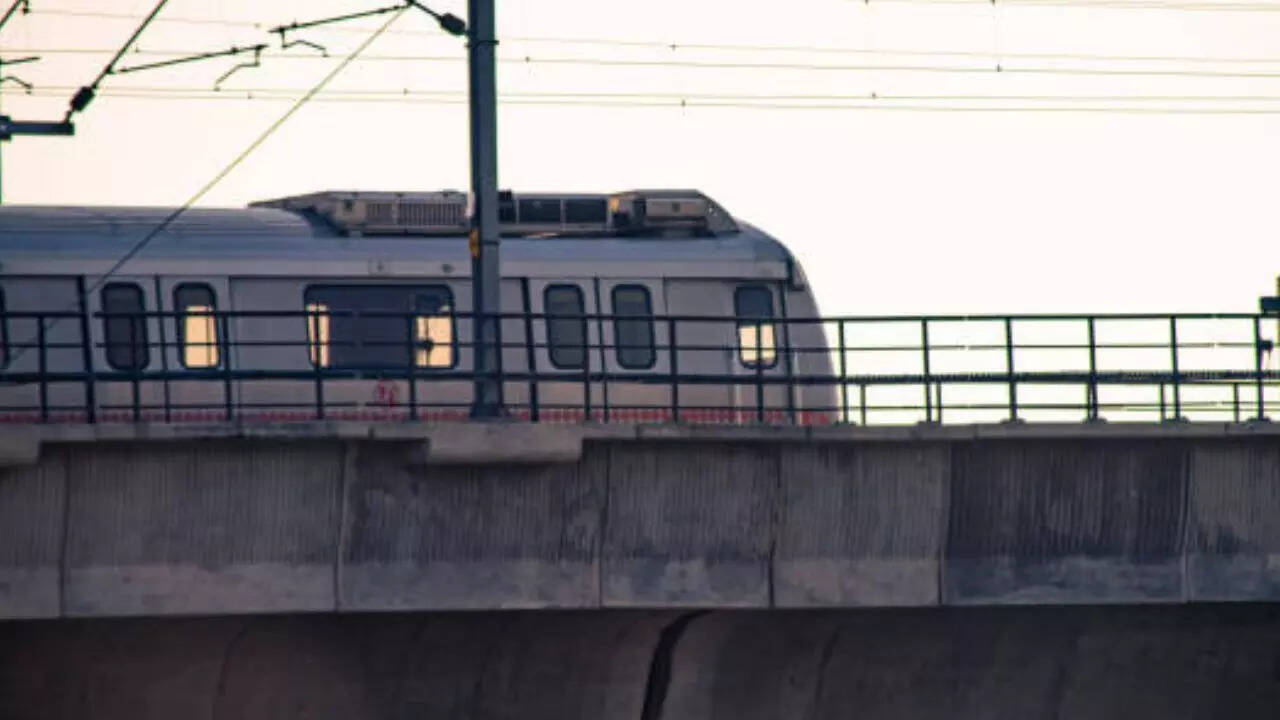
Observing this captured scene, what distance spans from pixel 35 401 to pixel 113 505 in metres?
8.52

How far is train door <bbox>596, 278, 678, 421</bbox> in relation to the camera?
1281 inches

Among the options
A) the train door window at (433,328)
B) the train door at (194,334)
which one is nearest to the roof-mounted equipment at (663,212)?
the train door window at (433,328)

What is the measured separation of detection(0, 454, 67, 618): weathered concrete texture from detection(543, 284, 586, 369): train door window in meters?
10.9

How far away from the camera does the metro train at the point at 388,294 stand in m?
30.7

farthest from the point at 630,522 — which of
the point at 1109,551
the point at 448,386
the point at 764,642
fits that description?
the point at 448,386

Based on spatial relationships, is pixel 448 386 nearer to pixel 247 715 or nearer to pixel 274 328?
pixel 274 328

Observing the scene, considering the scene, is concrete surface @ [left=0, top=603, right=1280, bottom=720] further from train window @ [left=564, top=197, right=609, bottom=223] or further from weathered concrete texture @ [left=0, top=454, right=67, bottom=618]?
train window @ [left=564, top=197, right=609, bottom=223]

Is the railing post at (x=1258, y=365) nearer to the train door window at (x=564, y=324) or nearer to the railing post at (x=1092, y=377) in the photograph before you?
the railing post at (x=1092, y=377)

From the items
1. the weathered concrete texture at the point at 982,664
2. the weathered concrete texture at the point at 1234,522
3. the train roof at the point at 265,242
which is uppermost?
the train roof at the point at 265,242

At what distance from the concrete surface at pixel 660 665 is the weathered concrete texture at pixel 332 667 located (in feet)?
0.06

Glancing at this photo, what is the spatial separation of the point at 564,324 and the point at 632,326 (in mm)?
839

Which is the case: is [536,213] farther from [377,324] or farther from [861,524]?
[861,524]

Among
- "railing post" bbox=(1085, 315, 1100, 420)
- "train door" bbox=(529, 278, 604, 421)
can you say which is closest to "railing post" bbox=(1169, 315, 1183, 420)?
"railing post" bbox=(1085, 315, 1100, 420)

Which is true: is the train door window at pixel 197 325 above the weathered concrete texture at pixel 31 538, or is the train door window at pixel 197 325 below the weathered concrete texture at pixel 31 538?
above
